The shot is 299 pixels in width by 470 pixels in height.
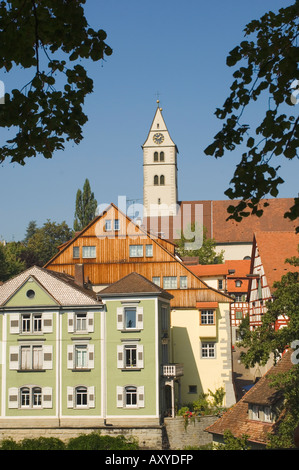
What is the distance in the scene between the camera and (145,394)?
36969 millimetres

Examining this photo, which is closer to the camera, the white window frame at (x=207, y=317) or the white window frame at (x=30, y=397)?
the white window frame at (x=30, y=397)

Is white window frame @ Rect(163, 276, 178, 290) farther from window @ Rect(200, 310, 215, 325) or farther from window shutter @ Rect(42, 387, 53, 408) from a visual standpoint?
window shutter @ Rect(42, 387, 53, 408)

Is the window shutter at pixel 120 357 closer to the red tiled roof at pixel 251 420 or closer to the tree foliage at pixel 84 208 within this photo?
the red tiled roof at pixel 251 420

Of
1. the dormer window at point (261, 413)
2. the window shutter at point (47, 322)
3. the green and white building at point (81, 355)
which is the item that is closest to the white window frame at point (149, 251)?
the green and white building at point (81, 355)

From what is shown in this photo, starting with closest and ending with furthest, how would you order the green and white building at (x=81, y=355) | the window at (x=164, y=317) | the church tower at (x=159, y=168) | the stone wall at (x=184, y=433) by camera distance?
1. the stone wall at (x=184, y=433)
2. the green and white building at (x=81, y=355)
3. the window at (x=164, y=317)
4. the church tower at (x=159, y=168)

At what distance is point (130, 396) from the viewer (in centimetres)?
3731

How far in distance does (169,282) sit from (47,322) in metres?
9.54

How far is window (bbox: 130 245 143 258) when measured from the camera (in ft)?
149

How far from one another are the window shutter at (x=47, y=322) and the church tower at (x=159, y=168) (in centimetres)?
5772

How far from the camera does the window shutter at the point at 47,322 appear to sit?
126ft

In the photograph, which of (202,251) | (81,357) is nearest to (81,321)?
(81,357)

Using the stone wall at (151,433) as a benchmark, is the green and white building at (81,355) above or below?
above

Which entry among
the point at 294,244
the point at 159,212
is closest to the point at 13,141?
the point at 294,244
